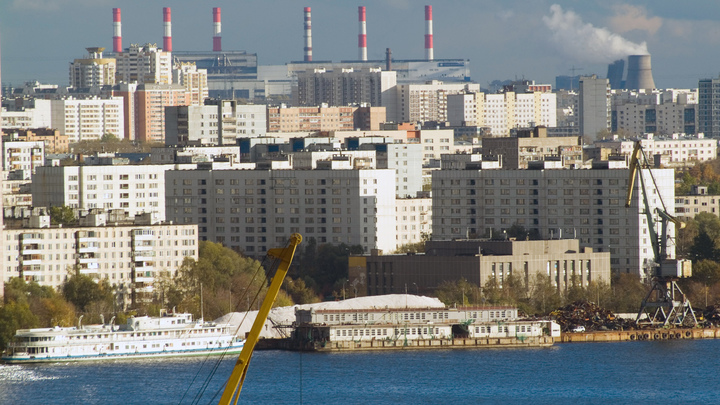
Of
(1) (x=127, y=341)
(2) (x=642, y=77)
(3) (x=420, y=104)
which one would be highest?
(2) (x=642, y=77)

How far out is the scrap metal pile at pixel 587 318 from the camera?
49.9 metres

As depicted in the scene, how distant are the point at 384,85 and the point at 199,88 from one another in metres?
17.2

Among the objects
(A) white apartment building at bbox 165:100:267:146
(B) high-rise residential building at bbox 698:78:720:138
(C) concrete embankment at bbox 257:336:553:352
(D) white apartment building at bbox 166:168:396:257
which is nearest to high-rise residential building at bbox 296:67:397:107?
(B) high-rise residential building at bbox 698:78:720:138

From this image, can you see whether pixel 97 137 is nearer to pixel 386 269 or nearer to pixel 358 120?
pixel 358 120

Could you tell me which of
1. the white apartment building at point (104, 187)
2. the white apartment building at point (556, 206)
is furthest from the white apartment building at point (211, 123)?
the white apartment building at point (556, 206)

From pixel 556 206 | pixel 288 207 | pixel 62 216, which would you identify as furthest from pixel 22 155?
pixel 556 206

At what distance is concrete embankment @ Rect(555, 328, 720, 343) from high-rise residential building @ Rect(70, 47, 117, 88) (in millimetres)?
114979

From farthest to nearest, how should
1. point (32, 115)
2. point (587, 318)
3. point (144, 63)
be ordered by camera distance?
point (144, 63) < point (32, 115) < point (587, 318)

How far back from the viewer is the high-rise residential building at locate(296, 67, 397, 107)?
550 feet

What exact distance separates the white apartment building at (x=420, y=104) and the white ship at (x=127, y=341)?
361 ft

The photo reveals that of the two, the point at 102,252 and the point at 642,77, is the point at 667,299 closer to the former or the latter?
the point at 102,252

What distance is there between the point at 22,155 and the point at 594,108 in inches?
2378

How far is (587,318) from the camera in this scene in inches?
1988

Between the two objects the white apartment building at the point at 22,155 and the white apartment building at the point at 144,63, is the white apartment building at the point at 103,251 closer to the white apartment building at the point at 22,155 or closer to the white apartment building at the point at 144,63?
the white apartment building at the point at 22,155
